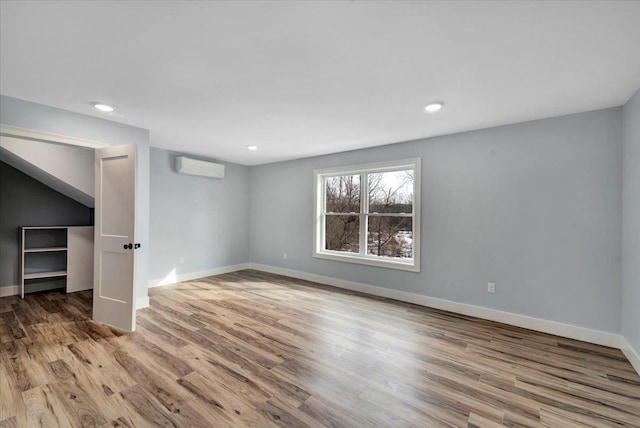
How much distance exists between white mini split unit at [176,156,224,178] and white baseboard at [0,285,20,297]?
291 centimetres

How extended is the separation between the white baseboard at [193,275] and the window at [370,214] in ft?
6.56

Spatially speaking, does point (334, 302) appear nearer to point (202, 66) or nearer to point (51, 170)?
point (202, 66)

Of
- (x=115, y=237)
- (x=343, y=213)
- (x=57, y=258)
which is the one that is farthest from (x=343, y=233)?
(x=57, y=258)

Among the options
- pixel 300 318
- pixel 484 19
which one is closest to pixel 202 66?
pixel 484 19

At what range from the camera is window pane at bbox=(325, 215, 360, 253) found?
15.6 feet

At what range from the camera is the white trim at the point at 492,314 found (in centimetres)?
275

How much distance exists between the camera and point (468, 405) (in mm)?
1829

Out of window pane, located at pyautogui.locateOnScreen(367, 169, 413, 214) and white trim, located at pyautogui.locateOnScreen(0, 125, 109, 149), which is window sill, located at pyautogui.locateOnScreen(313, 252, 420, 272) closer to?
window pane, located at pyautogui.locateOnScreen(367, 169, 413, 214)

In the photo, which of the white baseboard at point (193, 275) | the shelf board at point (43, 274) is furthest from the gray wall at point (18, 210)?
the white baseboard at point (193, 275)

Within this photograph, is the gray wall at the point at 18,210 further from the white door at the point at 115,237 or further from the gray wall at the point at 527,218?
the gray wall at the point at 527,218

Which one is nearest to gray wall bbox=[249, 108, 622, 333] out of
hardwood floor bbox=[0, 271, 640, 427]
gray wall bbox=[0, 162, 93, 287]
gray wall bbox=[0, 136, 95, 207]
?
hardwood floor bbox=[0, 271, 640, 427]

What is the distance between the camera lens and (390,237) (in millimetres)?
4352

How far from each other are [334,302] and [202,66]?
323 cm

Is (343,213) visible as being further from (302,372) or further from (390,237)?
(302,372)
